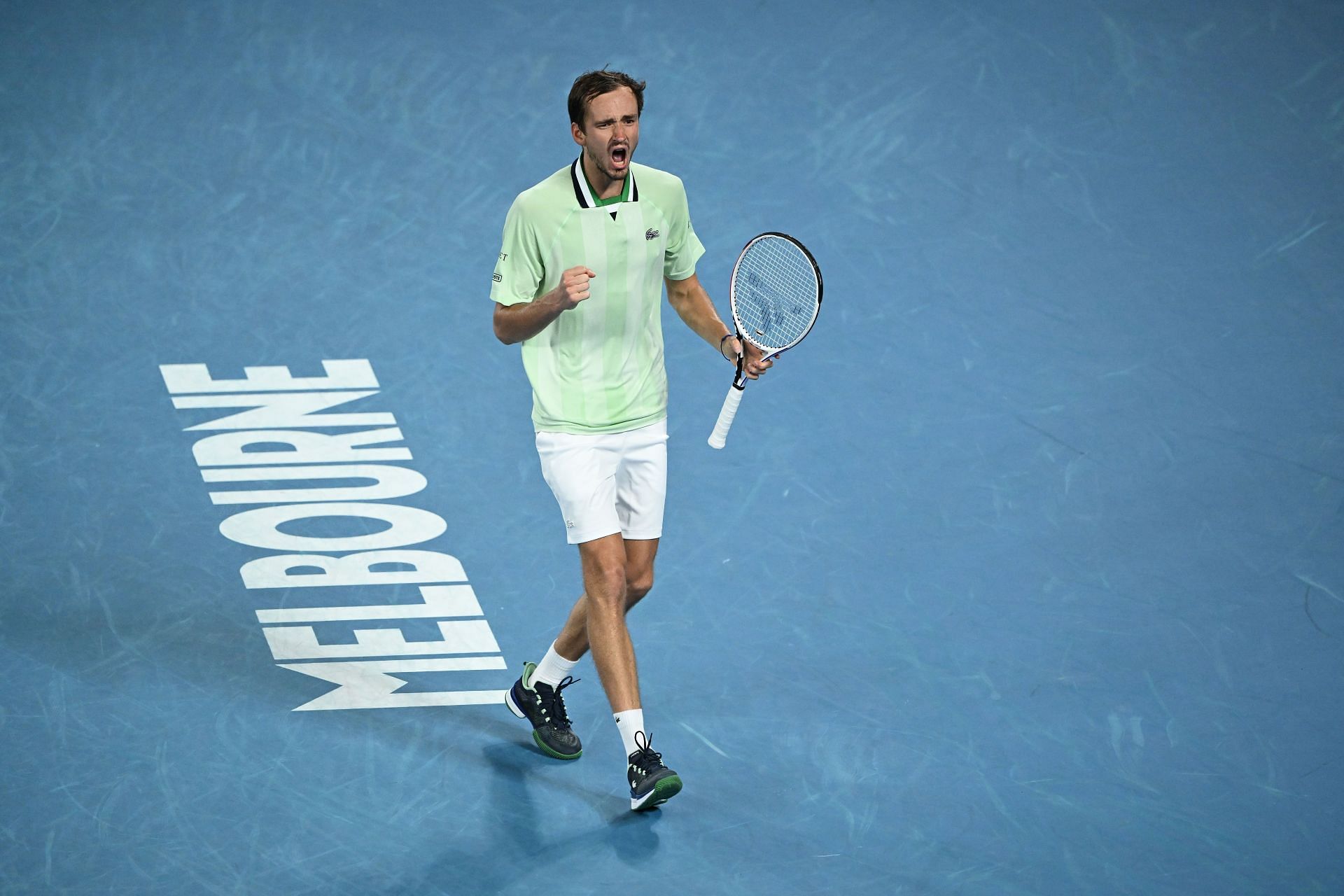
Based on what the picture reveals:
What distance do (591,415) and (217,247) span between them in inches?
147

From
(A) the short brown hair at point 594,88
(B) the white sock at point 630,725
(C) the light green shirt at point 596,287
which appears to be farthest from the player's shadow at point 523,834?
(A) the short brown hair at point 594,88

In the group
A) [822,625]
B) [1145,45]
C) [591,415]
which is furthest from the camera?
[1145,45]

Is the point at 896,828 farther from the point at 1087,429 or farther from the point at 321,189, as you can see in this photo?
the point at 321,189

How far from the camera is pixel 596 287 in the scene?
16.2 ft

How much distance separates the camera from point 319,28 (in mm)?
9117

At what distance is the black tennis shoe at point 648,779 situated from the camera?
479cm

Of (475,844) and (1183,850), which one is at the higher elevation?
(475,844)

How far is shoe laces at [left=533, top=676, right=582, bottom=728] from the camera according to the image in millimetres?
5262

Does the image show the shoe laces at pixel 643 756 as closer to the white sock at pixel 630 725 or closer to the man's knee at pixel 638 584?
the white sock at pixel 630 725

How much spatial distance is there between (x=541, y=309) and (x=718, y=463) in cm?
228

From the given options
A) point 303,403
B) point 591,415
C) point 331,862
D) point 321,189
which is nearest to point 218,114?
point 321,189

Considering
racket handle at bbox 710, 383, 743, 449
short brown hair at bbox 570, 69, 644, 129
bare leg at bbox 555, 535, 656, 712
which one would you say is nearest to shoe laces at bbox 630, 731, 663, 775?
bare leg at bbox 555, 535, 656, 712

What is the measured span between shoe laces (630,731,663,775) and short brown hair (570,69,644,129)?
193cm

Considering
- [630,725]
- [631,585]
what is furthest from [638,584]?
[630,725]
